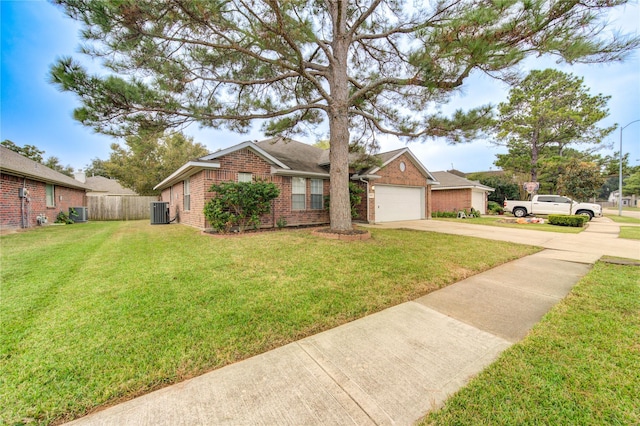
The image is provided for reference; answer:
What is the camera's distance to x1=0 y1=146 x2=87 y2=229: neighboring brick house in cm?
967

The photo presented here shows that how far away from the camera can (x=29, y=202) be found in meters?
10.9

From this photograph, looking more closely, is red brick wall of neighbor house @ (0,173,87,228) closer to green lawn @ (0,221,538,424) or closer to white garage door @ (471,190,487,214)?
Answer: green lawn @ (0,221,538,424)

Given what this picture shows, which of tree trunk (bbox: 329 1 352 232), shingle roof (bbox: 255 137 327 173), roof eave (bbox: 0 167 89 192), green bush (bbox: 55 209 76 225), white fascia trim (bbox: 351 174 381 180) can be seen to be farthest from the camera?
green bush (bbox: 55 209 76 225)

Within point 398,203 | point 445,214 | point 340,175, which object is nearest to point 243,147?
point 340,175

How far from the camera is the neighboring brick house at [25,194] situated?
31.7 feet

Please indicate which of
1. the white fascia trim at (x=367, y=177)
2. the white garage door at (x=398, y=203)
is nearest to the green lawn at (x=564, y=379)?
the white fascia trim at (x=367, y=177)

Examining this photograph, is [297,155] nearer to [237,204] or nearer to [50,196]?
[237,204]

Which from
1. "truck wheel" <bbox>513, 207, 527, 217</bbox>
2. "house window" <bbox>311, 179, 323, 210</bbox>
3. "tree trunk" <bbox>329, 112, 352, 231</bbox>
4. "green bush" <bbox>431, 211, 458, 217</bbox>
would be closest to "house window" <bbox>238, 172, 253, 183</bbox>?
"house window" <bbox>311, 179, 323, 210</bbox>

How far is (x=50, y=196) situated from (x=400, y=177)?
19.1 metres

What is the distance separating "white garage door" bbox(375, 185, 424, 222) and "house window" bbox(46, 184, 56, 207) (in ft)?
56.4

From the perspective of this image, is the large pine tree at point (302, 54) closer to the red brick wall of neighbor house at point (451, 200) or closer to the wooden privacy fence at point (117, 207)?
the red brick wall of neighbor house at point (451, 200)

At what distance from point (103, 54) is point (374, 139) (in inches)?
342

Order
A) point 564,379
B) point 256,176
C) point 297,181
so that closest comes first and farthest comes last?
point 564,379, point 256,176, point 297,181

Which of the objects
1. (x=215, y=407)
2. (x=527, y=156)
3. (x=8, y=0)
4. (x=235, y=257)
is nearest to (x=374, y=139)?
(x=235, y=257)
